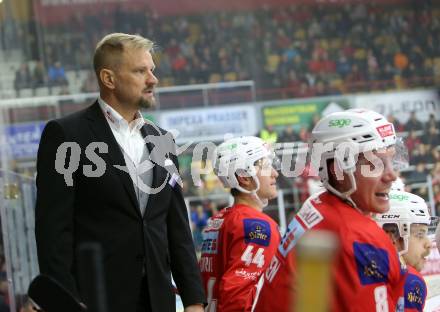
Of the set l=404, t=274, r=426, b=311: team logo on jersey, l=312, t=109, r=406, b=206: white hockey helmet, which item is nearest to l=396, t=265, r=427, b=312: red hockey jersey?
l=404, t=274, r=426, b=311: team logo on jersey

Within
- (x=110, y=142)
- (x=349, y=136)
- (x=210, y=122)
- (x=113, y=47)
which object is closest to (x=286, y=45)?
(x=210, y=122)

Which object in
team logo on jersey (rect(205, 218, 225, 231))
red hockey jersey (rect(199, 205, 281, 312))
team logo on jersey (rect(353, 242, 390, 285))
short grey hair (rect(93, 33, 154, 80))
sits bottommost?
red hockey jersey (rect(199, 205, 281, 312))

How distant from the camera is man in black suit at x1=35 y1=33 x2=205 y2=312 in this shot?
2.88 meters

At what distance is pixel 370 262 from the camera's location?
7.36 feet

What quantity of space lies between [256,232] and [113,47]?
100 centimetres

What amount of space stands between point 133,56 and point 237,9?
14279 millimetres

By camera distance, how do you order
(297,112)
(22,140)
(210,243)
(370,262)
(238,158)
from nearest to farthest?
(370,262) < (210,243) < (238,158) < (22,140) < (297,112)

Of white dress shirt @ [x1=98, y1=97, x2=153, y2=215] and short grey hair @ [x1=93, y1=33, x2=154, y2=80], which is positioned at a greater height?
short grey hair @ [x1=93, y1=33, x2=154, y2=80]

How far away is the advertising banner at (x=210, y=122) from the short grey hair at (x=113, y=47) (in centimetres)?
1164

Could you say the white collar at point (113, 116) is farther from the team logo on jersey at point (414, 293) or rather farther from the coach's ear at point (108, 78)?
the team logo on jersey at point (414, 293)

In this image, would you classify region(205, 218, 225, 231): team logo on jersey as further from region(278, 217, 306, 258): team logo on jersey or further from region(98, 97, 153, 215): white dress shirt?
region(278, 217, 306, 258): team logo on jersey

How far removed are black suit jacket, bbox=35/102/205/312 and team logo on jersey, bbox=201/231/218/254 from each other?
0.74 meters

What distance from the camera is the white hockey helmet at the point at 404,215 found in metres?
3.28

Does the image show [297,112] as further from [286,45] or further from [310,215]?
[310,215]
